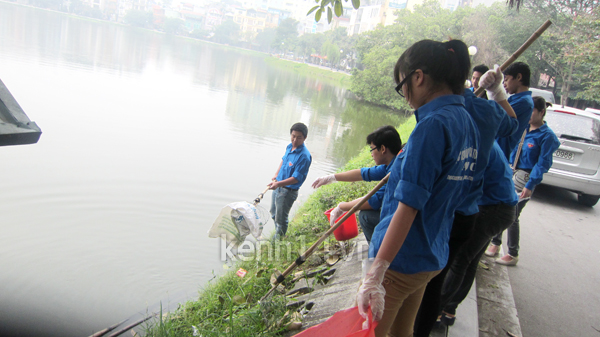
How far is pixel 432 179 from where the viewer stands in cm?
151

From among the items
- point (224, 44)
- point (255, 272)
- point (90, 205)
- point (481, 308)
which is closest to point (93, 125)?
point (90, 205)

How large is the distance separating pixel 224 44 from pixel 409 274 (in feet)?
360

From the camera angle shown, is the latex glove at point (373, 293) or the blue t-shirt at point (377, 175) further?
the blue t-shirt at point (377, 175)

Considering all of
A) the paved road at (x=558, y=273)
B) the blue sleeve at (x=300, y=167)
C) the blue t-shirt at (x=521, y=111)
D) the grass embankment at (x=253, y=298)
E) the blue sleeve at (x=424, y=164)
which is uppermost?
the blue t-shirt at (x=521, y=111)

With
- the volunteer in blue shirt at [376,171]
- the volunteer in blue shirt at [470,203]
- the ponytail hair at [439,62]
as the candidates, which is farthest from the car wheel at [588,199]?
the ponytail hair at [439,62]

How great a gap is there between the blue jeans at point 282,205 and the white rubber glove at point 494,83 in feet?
9.17

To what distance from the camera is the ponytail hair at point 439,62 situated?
1.59m

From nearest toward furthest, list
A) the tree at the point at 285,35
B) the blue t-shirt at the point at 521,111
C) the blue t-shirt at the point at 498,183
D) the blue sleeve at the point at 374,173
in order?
the blue t-shirt at the point at 498,183, the blue t-shirt at the point at 521,111, the blue sleeve at the point at 374,173, the tree at the point at 285,35

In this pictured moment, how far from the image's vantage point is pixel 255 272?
14.4ft

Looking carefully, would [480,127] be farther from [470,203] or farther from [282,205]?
[282,205]

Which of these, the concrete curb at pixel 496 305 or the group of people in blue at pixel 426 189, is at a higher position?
the group of people in blue at pixel 426 189

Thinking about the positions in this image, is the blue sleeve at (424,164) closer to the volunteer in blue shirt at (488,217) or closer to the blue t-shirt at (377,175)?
the volunteer in blue shirt at (488,217)

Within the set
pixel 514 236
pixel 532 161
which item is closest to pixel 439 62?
pixel 514 236

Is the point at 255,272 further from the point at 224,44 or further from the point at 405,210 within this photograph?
the point at 224,44
